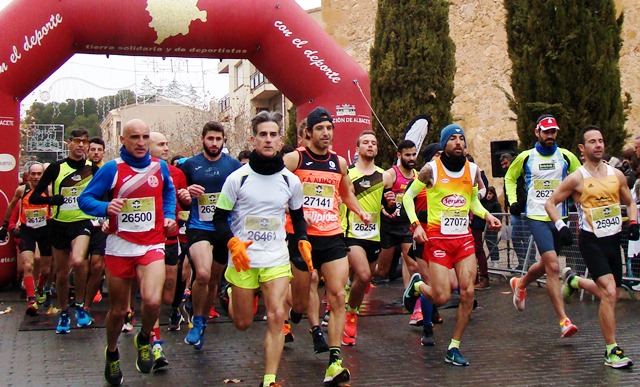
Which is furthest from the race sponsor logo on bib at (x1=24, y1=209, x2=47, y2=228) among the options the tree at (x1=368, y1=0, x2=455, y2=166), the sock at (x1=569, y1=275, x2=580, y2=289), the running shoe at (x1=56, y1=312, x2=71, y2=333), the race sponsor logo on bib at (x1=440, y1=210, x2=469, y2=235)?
the tree at (x1=368, y1=0, x2=455, y2=166)

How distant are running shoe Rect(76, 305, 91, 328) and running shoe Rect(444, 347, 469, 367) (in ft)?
14.6

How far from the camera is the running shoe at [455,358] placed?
6.90m

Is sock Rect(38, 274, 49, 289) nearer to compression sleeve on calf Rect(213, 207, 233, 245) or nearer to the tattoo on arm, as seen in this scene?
compression sleeve on calf Rect(213, 207, 233, 245)

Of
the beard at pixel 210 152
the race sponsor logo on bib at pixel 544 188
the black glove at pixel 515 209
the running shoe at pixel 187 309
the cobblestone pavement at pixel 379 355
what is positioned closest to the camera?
the cobblestone pavement at pixel 379 355

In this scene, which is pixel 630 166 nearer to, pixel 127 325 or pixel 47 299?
pixel 127 325

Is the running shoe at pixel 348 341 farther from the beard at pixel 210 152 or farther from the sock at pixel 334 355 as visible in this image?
the beard at pixel 210 152

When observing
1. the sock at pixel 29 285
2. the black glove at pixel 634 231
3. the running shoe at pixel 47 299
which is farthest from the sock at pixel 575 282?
the running shoe at pixel 47 299

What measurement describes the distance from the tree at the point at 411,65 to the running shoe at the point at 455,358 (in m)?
12.2

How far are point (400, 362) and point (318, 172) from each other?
5.89ft

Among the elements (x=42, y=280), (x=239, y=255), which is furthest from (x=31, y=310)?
(x=239, y=255)

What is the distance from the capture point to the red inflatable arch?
41.3 ft

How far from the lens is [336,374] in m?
6.09

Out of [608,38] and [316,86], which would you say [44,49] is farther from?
[608,38]

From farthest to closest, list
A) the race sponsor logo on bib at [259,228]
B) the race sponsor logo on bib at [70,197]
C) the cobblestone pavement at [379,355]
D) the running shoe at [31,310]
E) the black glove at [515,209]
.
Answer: the running shoe at [31,310]
the race sponsor logo on bib at [70,197]
the black glove at [515,209]
the cobblestone pavement at [379,355]
the race sponsor logo on bib at [259,228]
